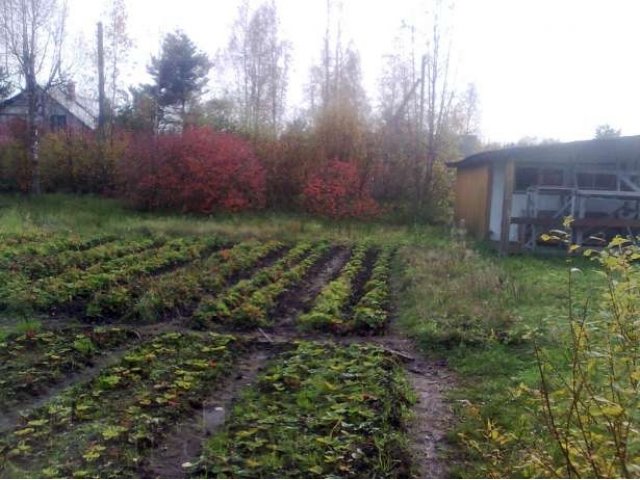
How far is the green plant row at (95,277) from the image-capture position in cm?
812

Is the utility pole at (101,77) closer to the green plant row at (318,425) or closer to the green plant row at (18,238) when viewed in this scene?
the green plant row at (18,238)

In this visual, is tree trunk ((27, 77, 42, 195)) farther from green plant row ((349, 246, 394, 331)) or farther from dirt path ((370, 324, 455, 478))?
dirt path ((370, 324, 455, 478))

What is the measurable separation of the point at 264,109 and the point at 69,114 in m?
12.9

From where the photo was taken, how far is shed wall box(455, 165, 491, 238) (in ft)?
53.8

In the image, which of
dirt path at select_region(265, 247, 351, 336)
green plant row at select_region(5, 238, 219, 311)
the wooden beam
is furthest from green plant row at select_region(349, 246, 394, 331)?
green plant row at select_region(5, 238, 219, 311)

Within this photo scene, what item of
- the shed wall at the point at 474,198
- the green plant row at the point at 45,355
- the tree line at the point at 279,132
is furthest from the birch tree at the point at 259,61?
the green plant row at the point at 45,355

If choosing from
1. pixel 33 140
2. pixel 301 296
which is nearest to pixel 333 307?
pixel 301 296

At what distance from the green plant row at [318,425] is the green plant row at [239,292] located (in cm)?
203

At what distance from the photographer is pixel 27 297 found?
805 cm

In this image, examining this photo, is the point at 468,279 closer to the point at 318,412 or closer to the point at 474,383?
the point at 474,383

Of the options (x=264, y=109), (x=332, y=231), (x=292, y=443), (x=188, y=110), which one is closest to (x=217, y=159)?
(x=332, y=231)

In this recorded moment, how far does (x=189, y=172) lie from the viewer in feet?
64.6

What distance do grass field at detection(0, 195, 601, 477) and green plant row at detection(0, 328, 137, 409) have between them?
22mm

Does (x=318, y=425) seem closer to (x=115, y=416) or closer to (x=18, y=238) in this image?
(x=115, y=416)
